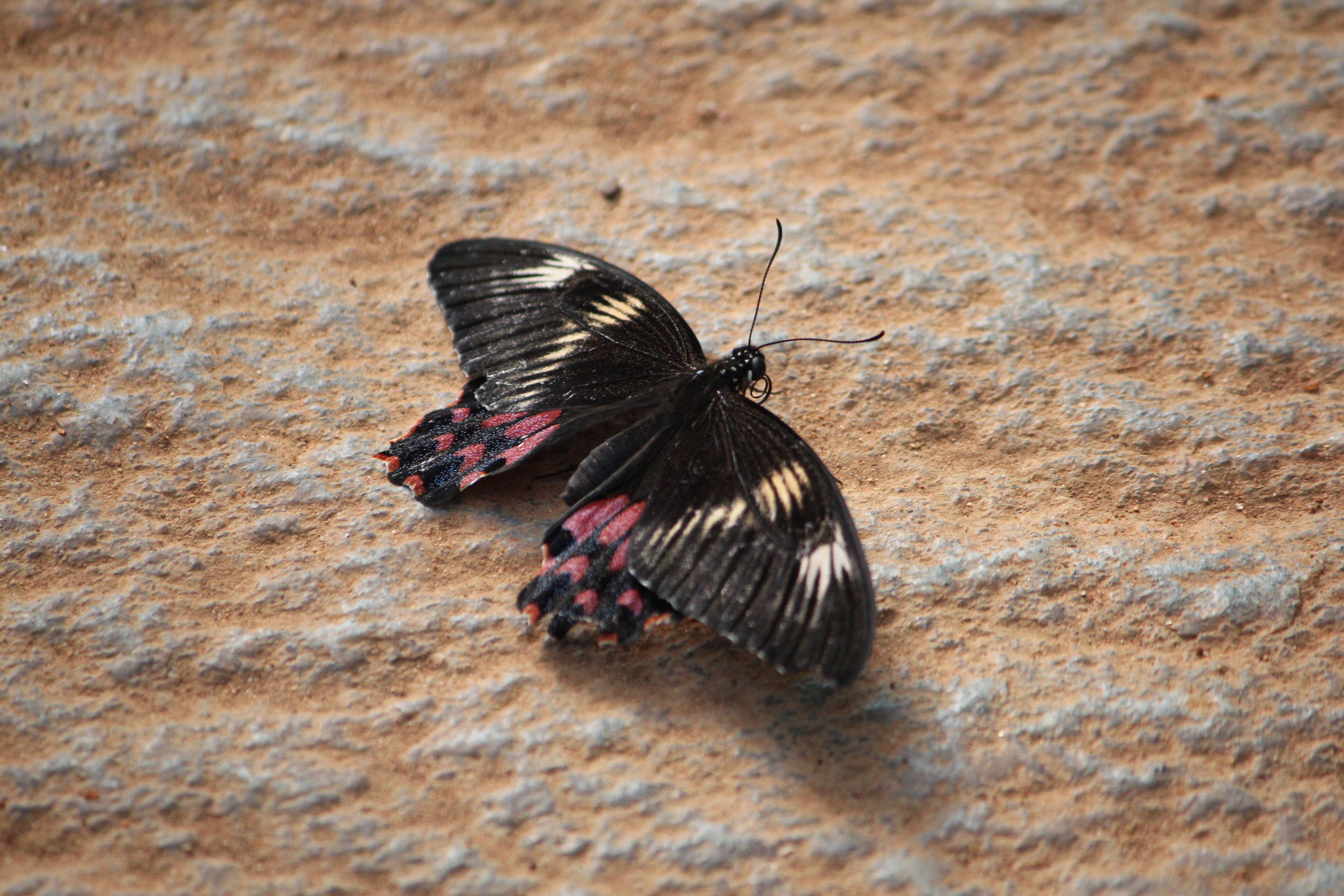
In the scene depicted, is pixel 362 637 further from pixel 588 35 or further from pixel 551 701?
pixel 588 35

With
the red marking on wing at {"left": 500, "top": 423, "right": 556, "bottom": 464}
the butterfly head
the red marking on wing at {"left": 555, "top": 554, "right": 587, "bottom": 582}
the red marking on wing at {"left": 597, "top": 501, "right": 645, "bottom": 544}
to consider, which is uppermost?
the butterfly head

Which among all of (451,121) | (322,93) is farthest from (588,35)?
(322,93)

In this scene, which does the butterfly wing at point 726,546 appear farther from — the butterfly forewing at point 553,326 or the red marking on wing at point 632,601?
the butterfly forewing at point 553,326

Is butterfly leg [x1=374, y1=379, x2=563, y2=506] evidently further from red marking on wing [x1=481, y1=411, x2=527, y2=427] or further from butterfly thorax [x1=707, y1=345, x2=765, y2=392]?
butterfly thorax [x1=707, y1=345, x2=765, y2=392]

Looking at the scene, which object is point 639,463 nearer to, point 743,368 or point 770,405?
point 743,368

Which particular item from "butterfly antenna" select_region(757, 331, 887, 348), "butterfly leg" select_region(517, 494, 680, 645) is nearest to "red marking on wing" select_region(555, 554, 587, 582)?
"butterfly leg" select_region(517, 494, 680, 645)

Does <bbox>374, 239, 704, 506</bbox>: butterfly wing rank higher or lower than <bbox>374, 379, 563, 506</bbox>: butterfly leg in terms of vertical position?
higher

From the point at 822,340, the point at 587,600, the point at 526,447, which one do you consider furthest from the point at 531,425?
the point at 822,340
